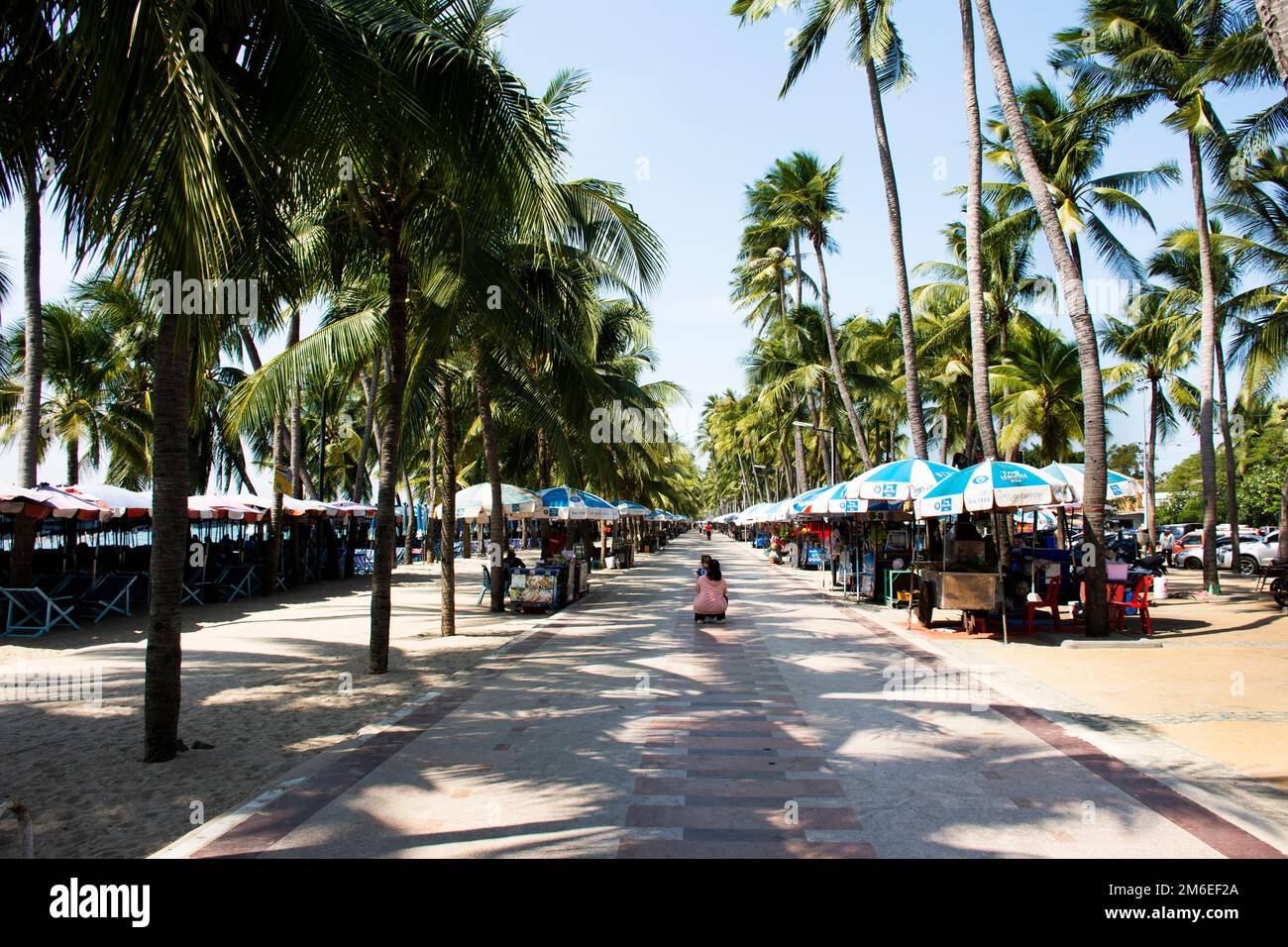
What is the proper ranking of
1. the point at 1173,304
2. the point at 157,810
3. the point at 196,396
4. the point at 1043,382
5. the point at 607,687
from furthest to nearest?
the point at 1043,382
the point at 1173,304
the point at 607,687
the point at 196,396
the point at 157,810

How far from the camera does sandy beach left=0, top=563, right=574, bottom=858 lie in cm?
506

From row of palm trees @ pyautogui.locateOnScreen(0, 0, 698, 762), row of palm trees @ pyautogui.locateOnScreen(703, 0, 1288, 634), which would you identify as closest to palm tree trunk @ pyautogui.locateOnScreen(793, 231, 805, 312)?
row of palm trees @ pyautogui.locateOnScreen(703, 0, 1288, 634)

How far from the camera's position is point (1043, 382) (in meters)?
31.1

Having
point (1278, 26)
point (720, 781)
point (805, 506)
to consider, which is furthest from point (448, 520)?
point (1278, 26)

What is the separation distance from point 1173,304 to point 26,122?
33.4 m

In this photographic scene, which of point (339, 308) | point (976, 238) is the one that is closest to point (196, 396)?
point (339, 308)

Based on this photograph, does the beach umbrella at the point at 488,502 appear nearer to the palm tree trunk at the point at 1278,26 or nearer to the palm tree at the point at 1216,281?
the palm tree trunk at the point at 1278,26

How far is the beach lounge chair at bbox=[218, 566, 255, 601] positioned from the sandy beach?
12.1 ft

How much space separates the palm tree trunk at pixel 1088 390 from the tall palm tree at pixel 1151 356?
16833mm

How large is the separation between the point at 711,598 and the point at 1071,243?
567 inches

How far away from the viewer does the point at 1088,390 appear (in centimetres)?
1312

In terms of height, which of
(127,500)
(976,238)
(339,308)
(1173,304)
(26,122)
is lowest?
(127,500)
